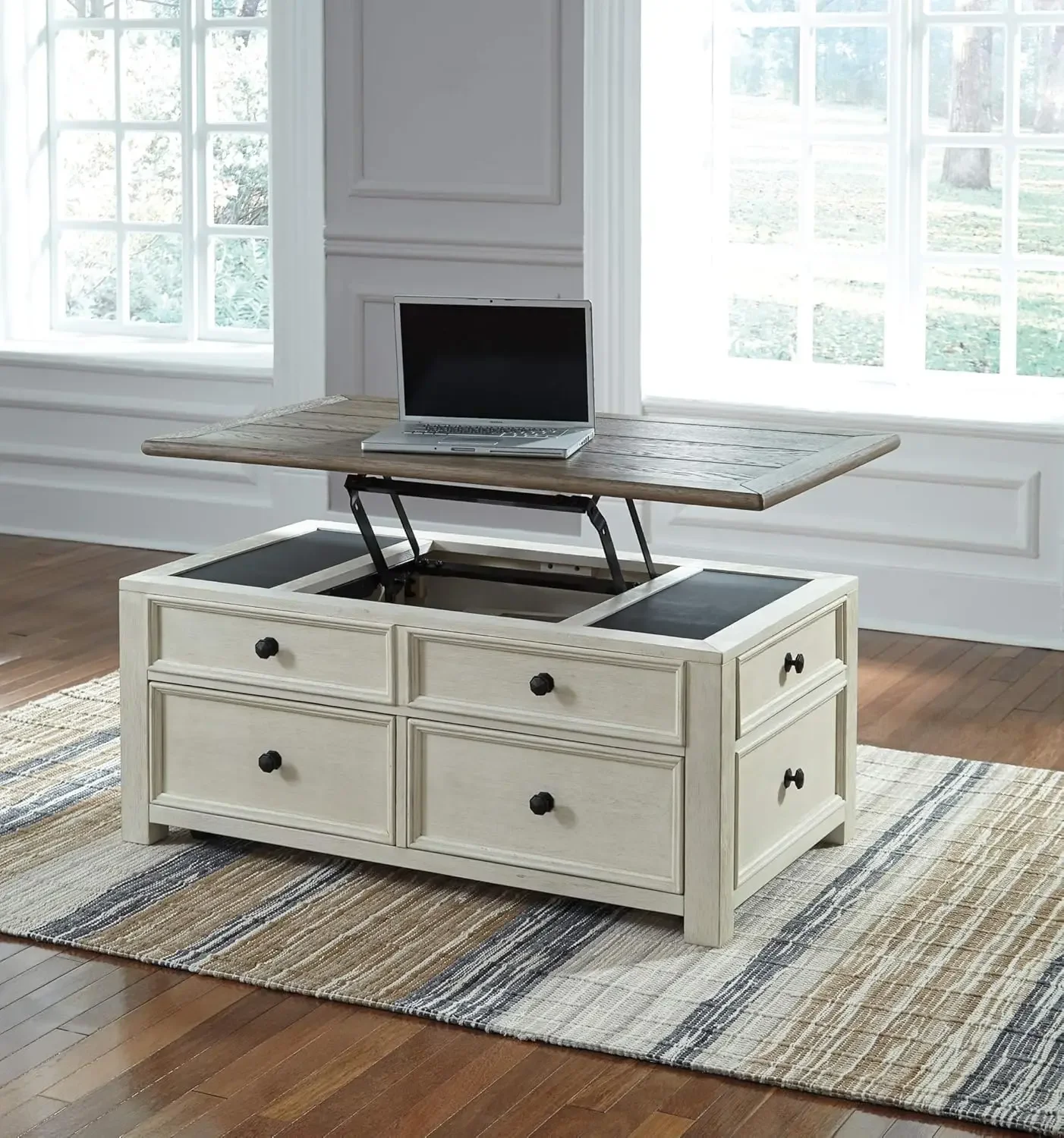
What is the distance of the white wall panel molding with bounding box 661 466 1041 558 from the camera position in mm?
4840

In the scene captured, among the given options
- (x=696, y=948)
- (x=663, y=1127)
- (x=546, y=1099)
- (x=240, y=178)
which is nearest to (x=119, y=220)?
(x=240, y=178)

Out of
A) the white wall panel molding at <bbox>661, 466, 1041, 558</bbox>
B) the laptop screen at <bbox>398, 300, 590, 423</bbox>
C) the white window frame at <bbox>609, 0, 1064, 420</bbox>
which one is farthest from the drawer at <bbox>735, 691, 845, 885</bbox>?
the white window frame at <bbox>609, 0, 1064, 420</bbox>

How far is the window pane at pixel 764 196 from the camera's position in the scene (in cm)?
534

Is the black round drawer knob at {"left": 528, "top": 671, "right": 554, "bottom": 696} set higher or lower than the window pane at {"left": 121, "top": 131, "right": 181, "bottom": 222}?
lower

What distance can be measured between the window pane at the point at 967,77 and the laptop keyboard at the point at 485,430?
240 centimetres

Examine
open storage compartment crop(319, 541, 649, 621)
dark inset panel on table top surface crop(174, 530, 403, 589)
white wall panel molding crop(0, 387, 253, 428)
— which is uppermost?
white wall panel molding crop(0, 387, 253, 428)

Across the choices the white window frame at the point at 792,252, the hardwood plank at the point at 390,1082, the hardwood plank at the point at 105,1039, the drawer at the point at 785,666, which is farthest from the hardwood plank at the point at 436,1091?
the white window frame at the point at 792,252

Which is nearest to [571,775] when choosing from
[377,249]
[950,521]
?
[950,521]

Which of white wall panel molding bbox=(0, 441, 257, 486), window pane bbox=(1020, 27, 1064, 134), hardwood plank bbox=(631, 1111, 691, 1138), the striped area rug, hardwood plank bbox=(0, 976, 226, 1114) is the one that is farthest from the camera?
white wall panel molding bbox=(0, 441, 257, 486)

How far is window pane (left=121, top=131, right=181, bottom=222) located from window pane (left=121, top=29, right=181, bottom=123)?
0.22 ft

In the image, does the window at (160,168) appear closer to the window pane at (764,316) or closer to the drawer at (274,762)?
the window pane at (764,316)

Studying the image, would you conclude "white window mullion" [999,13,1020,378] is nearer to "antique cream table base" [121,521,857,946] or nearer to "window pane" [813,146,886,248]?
"window pane" [813,146,886,248]

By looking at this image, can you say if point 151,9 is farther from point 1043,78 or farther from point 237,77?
point 1043,78

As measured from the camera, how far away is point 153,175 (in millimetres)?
6090
